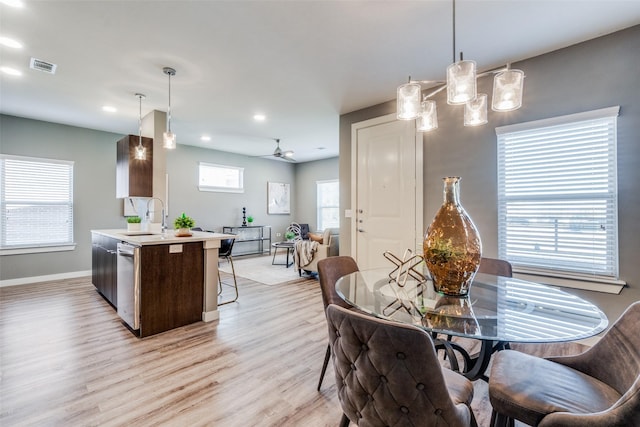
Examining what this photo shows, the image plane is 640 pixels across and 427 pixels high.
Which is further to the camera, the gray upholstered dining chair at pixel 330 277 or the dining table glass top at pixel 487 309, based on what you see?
the gray upholstered dining chair at pixel 330 277

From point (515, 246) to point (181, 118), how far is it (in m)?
4.81

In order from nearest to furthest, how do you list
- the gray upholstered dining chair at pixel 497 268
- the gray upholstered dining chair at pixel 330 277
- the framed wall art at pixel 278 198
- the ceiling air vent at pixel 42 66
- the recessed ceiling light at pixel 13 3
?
the gray upholstered dining chair at pixel 330 277 < the recessed ceiling light at pixel 13 3 < the gray upholstered dining chair at pixel 497 268 < the ceiling air vent at pixel 42 66 < the framed wall art at pixel 278 198

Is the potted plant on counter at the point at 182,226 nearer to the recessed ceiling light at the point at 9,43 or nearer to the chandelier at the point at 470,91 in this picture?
the recessed ceiling light at the point at 9,43

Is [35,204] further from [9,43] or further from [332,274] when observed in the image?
[332,274]

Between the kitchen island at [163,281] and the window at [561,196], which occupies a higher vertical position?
the window at [561,196]

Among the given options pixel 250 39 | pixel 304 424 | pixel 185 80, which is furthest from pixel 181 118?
pixel 304 424

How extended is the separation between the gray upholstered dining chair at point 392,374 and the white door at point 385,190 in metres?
2.66

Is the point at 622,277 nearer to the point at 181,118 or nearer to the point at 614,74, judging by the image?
the point at 614,74

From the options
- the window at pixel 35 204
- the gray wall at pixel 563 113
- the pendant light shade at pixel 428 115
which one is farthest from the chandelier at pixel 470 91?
the window at pixel 35 204

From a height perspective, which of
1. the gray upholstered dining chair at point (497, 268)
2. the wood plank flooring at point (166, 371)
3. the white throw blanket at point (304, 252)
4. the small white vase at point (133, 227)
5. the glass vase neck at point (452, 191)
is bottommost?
the wood plank flooring at point (166, 371)

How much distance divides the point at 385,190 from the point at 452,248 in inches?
91.6

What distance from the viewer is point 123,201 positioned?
5355 mm

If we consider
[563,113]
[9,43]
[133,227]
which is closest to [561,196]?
[563,113]

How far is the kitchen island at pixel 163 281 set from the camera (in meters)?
2.64
